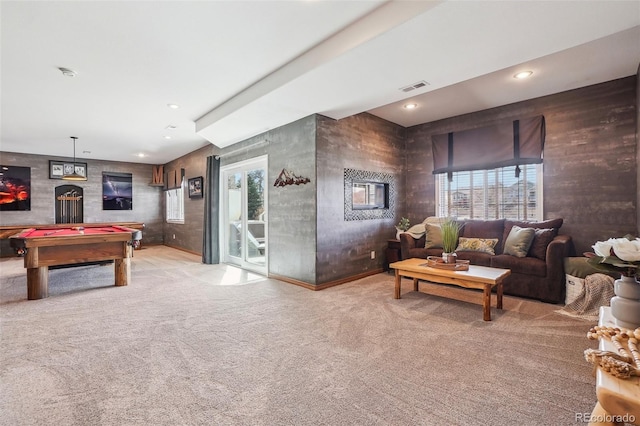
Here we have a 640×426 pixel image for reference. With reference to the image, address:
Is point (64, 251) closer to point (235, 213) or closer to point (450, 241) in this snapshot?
point (235, 213)

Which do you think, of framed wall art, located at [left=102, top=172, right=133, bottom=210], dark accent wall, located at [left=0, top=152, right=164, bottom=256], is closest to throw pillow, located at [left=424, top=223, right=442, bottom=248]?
dark accent wall, located at [left=0, top=152, right=164, bottom=256]

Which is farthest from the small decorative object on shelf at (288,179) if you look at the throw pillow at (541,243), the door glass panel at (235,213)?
the throw pillow at (541,243)

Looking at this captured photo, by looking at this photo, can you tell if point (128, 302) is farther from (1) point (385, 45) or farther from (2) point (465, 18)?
(2) point (465, 18)

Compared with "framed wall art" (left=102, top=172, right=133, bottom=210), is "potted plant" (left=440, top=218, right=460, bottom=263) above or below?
below

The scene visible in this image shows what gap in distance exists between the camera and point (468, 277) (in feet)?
9.95

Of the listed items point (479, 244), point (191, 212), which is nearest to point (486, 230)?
point (479, 244)

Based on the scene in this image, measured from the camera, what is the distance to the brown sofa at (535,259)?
137 inches

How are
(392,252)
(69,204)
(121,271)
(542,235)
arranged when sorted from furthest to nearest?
1. (69,204)
2. (392,252)
3. (121,271)
4. (542,235)

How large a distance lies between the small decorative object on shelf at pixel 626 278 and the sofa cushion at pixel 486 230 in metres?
2.85

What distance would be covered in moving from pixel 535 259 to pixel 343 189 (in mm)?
2632

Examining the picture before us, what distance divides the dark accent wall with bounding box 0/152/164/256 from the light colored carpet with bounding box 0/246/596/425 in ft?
18.5

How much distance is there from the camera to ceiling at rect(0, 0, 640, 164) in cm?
224

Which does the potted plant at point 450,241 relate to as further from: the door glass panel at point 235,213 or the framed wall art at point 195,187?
the framed wall art at point 195,187

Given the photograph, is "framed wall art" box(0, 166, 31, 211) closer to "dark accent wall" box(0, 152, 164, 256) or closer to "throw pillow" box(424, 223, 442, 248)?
"dark accent wall" box(0, 152, 164, 256)
